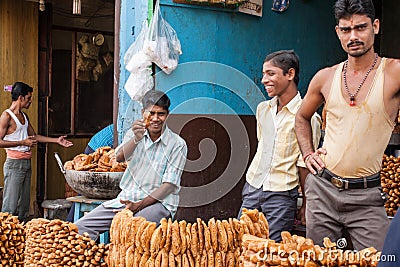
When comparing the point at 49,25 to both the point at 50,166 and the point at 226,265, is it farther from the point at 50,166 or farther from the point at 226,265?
the point at 226,265

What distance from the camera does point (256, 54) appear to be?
592cm

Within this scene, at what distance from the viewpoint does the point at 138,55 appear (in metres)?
5.14

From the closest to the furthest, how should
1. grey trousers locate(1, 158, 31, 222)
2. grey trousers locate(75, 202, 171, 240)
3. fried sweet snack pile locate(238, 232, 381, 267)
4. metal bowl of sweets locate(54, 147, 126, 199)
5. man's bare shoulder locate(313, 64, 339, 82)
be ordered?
1. fried sweet snack pile locate(238, 232, 381, 267)
2. man's bare shoulder locate(313, 64, 339, 82)
3. grey trousers locate(75, 202, 171, 240)
4. metal bowl of sweets locate(54, 147, 126, 199)
5. grey trousers locate(1, 158, 31, 222)

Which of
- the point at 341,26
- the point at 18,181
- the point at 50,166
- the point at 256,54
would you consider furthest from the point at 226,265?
the point at 50,166

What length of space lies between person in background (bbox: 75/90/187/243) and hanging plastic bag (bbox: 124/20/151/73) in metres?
0.99

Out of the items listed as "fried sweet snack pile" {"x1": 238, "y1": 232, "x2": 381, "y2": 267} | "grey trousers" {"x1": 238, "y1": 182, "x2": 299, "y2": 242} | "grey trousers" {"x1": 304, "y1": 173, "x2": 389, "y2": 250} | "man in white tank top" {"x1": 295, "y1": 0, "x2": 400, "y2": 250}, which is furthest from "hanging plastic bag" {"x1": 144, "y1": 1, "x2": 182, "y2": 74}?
"fried sweet snack pile" {"x1": 238, "y1": 232, "x2": 381, "y2": 267}

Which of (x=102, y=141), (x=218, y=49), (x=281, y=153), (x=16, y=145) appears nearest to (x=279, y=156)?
(x=281, y=153)

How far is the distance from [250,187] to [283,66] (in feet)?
2.70

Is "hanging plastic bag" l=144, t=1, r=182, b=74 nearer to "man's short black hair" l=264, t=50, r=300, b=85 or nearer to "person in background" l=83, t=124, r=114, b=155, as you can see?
"person in background" l=83, t=124, r=114, b=155

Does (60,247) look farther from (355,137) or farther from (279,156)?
(355,137)

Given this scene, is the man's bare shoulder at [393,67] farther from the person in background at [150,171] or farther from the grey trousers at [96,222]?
the grey trousers at [96,222]

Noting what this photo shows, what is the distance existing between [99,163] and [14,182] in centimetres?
222

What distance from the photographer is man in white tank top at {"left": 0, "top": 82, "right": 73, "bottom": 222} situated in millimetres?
6633

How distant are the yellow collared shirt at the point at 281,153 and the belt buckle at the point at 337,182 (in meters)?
0.77
